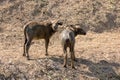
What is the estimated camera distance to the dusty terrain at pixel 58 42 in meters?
13.0

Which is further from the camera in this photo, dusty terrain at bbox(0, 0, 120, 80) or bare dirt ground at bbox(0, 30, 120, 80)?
dusty terrain at bbox(0, 0, 120, 80)

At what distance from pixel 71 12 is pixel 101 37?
2.39 metres

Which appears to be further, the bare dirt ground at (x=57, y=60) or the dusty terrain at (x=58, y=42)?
the dusty terrain at (x=58, y=42)

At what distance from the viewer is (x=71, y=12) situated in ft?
59.2

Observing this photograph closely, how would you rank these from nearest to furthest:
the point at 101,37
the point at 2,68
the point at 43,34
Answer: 1. the point at 2,68
2. the point at 43,34
3. the point at 101,37

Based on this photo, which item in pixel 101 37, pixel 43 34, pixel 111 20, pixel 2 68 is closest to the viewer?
pixel 2 68

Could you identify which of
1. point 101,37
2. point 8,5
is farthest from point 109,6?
point 8,5

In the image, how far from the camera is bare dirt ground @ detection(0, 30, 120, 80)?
12.8 metres

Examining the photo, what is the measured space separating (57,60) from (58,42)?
228 cm

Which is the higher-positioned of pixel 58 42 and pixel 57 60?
pixel 58 42

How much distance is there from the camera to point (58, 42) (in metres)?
15.9

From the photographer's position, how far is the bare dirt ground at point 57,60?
1284 centimetres

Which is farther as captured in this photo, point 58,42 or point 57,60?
point 58,42

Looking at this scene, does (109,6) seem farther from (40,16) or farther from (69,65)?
(69,65)
